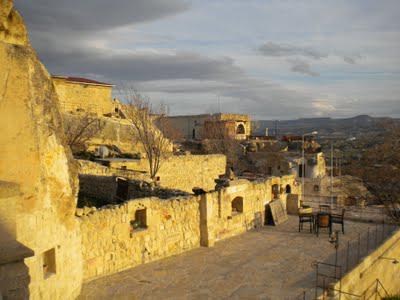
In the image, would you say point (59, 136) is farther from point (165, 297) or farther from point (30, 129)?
point (165, 297)

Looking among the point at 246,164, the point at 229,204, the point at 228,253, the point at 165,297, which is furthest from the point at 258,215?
the point at 246,164

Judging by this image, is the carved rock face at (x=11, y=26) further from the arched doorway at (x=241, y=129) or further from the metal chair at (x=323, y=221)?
the arched doorway at (x=241, y=129)

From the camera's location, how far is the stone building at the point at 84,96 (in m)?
33.1

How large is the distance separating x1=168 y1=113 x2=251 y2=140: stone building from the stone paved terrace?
3510 centimetres

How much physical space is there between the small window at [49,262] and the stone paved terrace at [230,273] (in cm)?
134

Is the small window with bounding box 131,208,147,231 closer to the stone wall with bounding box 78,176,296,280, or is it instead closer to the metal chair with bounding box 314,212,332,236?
the stone wall with bounding box 78,176,296,280

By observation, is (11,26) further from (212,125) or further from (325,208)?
(212,125)

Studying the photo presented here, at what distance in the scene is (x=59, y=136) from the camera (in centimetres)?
715

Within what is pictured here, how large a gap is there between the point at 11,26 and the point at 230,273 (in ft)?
24.8

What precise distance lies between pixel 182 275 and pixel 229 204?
4332 mm

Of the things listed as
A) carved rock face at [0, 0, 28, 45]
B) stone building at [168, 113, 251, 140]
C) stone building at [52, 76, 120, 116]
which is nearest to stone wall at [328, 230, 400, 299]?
carved rock face at [0, 0, 28, 45]

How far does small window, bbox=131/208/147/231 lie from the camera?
1048cm

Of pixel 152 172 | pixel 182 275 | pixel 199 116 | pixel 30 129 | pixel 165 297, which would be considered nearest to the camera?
pixel 30 129

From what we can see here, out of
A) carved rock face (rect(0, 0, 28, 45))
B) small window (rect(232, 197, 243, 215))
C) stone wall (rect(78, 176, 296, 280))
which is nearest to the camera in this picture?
carved rock face (rect(0, 0, 28, 45))
